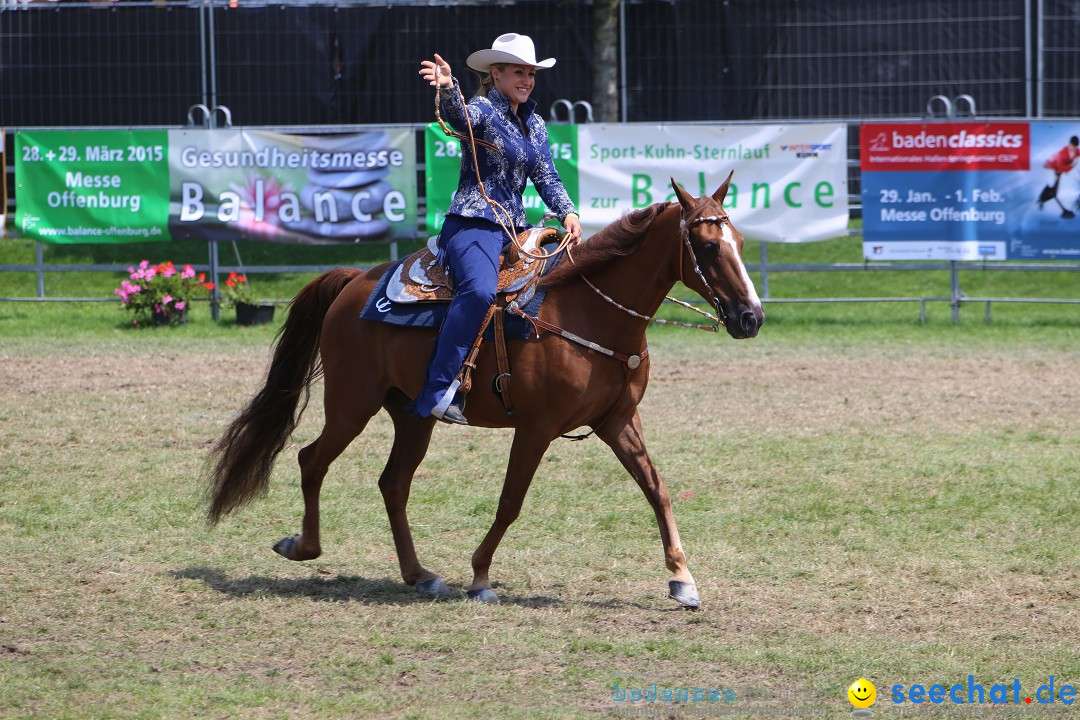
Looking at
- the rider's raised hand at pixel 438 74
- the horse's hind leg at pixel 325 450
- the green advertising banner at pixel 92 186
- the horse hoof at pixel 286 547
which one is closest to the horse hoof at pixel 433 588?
the horse's hind leg at pixel 325 450

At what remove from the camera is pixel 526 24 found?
1756 cm

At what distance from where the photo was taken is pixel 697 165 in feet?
50.4

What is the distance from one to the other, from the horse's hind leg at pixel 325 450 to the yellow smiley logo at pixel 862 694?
267cm

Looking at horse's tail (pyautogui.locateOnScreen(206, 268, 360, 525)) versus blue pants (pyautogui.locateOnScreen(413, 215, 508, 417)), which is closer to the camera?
blue pants (pyautogui.locateOnScreen(413, 215, 508, 417))

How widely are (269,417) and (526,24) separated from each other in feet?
39.0

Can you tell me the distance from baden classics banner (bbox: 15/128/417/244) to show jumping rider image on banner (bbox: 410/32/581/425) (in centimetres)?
925

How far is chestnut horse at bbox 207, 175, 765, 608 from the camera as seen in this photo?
18.6ft

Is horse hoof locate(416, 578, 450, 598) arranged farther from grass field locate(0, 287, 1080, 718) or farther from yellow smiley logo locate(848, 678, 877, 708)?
yellow smiley logo locate(848, 678, 877, 708)

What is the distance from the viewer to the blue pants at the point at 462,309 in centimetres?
590

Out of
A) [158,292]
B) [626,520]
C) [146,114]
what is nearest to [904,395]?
[626,520]

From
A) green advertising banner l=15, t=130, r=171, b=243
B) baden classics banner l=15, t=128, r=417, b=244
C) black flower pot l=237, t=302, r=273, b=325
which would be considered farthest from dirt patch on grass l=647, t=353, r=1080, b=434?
green advertising banner l=15, t=130, r=171, b=243

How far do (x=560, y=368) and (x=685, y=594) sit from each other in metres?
1.11

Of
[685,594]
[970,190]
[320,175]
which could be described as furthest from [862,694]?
[320,175]

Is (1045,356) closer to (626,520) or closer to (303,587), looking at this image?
(626,520)
